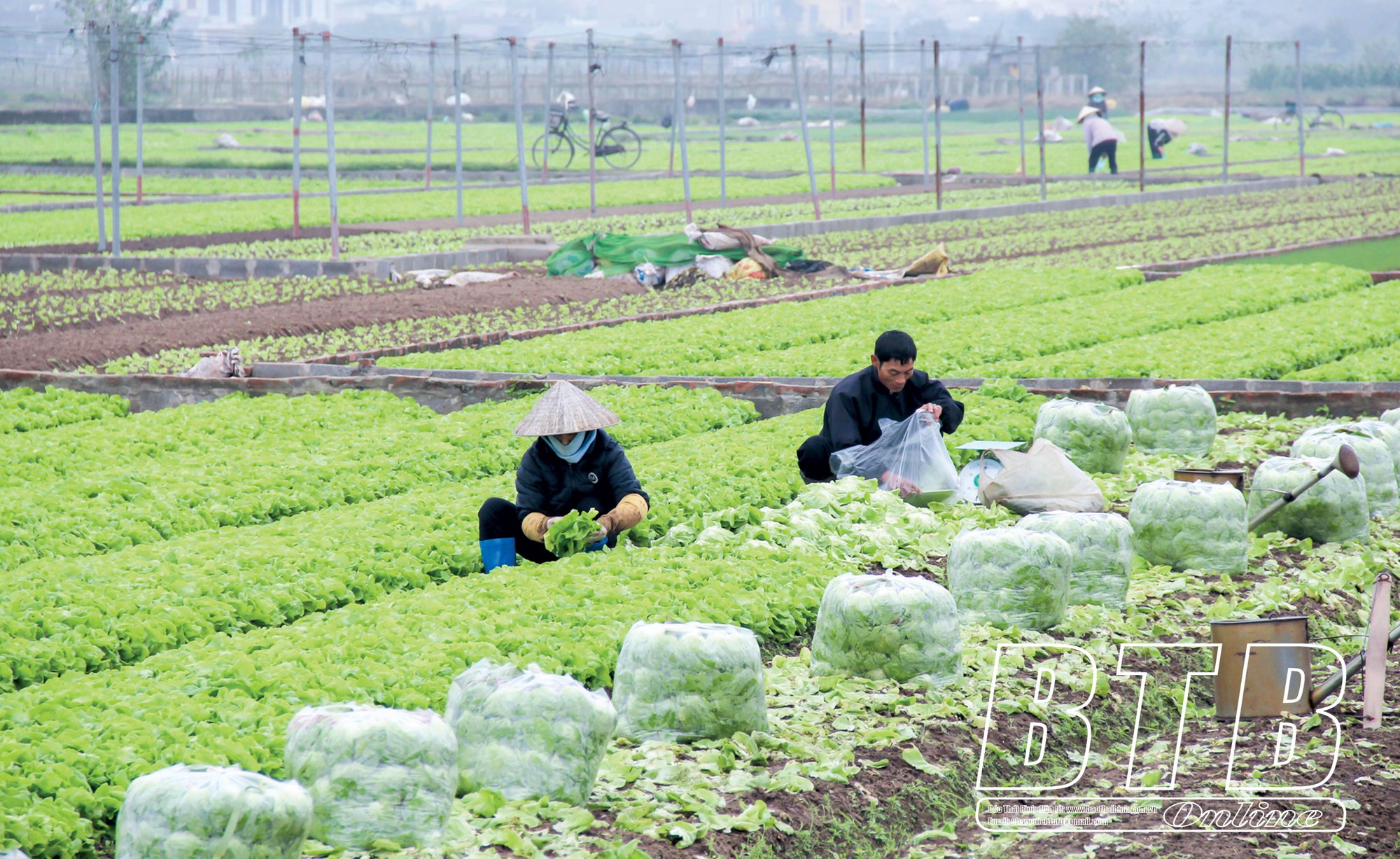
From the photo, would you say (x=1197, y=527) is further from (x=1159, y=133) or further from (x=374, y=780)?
(x=1159, y=133)

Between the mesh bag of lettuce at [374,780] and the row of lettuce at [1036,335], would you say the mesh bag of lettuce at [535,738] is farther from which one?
the row of lettuce at [1036,335]

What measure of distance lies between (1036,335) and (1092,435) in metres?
4.93

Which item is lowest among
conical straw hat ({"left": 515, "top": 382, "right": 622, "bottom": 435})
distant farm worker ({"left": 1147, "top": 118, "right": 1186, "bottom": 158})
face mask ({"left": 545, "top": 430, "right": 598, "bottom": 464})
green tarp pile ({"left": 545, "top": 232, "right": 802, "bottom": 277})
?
face mask ({"left": 545, "top": 430, "right": 598, "bottom": 464})

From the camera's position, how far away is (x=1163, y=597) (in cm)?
802

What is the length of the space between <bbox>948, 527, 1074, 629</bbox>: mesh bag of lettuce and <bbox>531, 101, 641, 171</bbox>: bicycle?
99.6ft

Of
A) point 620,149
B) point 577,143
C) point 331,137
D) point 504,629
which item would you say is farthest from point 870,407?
point 577,143

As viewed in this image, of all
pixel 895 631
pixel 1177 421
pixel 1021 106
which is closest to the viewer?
pixel 895 631

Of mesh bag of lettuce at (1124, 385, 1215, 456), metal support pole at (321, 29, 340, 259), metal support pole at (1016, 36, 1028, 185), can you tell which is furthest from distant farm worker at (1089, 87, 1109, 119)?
mesh bag of lettuce at (1124, 385, 1215, 456)

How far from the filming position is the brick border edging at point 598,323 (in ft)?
50.8

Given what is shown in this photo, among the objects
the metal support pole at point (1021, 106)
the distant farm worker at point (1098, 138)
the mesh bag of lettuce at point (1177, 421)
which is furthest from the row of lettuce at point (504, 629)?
the distant farm worker at point (1098, 138)

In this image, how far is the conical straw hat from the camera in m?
7.70

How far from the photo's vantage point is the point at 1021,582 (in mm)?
7352

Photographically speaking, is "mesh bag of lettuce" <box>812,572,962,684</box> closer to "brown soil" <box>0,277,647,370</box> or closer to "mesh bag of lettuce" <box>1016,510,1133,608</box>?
"mesh bag of lettuce" <box>1016,510,1133,608</box>

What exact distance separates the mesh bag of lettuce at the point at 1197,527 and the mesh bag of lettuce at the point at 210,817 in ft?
17.6
